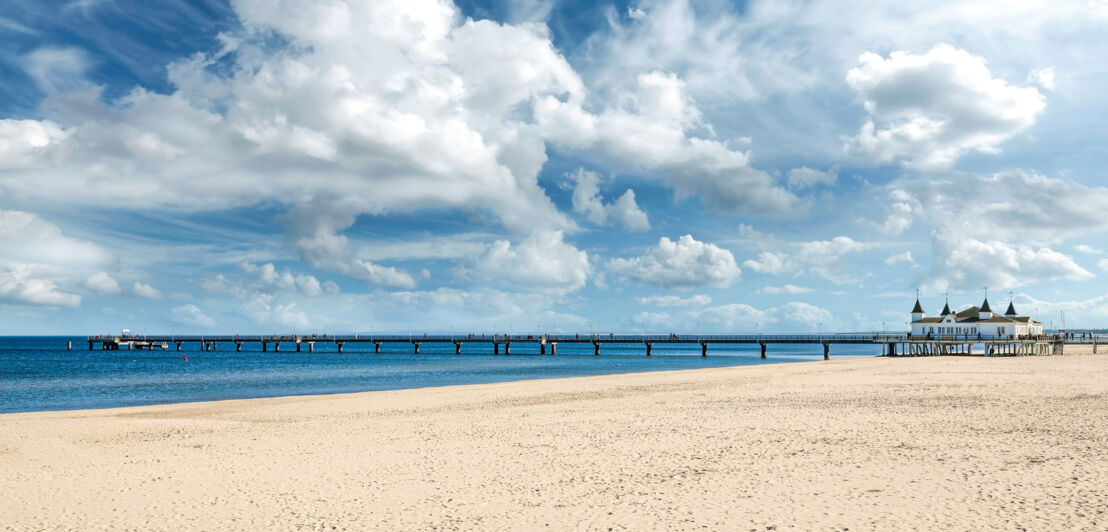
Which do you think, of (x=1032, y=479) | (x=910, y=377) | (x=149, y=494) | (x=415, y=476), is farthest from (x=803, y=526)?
(x=910, y=377)

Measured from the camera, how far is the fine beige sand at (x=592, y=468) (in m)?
9.93

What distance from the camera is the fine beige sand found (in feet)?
32.6

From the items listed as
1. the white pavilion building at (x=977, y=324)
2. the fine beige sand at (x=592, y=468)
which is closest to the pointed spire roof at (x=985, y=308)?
the white pavilion building at (x=977, y=324)

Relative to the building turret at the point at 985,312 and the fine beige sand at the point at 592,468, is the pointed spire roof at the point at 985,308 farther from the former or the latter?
the fine beige sand at the point at 592,468

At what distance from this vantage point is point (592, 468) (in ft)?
43.1

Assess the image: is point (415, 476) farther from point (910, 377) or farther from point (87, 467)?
point (910, 377)

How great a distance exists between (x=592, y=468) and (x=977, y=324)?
69993 mm

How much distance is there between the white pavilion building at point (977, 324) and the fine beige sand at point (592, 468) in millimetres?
50101

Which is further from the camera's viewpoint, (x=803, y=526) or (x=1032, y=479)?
(x=1032, y=479)

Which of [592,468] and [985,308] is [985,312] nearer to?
[985,308]

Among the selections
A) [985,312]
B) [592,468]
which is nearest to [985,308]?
[985,312]

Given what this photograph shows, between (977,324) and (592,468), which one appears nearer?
(592,468)

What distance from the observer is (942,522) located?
9.16m

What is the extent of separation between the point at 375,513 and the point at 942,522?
311 inches
